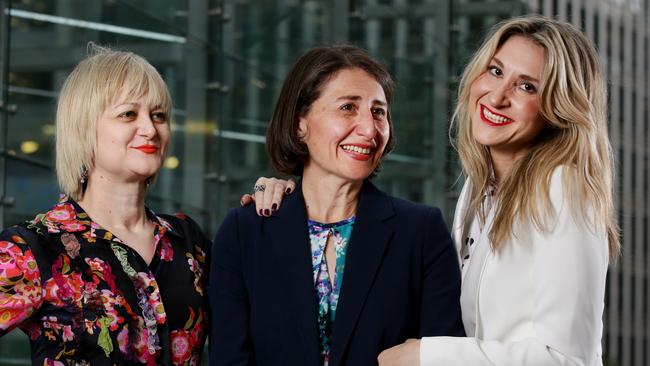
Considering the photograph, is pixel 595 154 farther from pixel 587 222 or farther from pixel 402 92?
pixel 402 92

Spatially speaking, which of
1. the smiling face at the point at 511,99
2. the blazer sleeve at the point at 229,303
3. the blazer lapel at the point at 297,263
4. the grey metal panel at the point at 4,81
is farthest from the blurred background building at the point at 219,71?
the blazer sleeve at the point at 229,303

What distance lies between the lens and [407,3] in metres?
11.2

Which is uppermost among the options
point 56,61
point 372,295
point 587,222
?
point 56,61

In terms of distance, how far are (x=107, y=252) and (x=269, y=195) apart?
57 cm

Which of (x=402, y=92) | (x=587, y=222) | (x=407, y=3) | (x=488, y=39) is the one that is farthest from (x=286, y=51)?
(x=587, y=222)

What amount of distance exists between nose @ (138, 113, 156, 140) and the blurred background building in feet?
4.67

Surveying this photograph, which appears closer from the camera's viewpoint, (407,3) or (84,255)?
(84,255)

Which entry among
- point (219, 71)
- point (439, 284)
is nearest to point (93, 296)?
point (439, 284)

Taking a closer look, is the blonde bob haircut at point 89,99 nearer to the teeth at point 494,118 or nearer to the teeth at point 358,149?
the teeth at point 358,149

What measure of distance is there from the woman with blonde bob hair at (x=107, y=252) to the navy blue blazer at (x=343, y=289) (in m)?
0.18

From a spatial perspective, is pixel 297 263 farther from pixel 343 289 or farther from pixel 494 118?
pixel 494 118

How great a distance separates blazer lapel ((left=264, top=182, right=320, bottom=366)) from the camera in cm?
403

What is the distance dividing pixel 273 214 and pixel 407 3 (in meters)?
7.21

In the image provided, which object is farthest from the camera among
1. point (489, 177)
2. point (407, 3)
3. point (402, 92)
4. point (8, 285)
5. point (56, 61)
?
point (407, 3)
